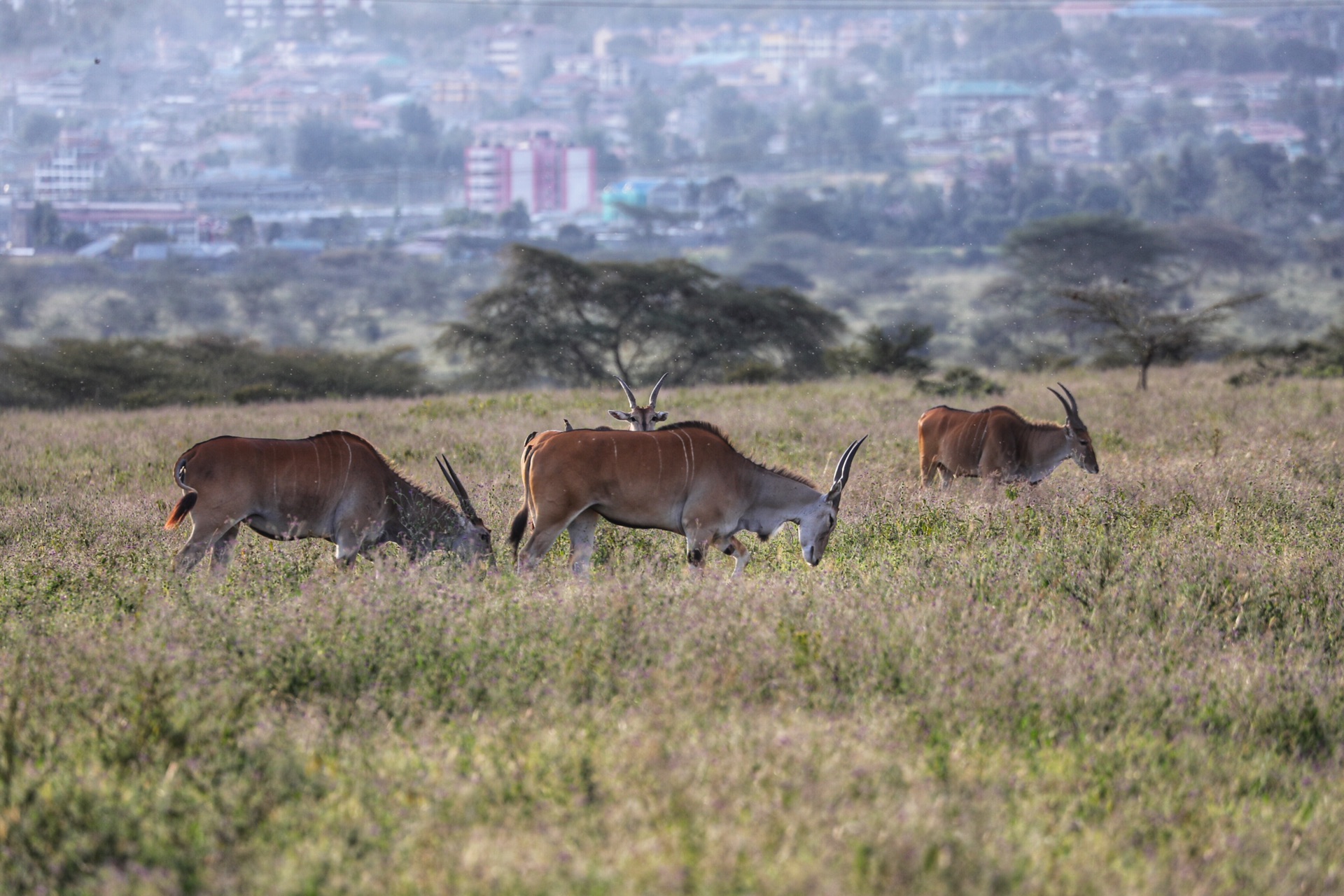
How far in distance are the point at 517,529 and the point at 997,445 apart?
4.80m

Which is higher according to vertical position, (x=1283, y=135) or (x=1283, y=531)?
(x=1283, y=135)

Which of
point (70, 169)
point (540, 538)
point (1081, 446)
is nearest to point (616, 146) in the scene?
point (70, 169)

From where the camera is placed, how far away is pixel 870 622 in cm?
653

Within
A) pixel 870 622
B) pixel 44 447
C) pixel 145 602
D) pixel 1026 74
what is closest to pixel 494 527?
pixel 145 602

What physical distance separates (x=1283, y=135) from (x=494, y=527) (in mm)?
144435

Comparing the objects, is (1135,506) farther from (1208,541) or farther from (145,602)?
(145,602)

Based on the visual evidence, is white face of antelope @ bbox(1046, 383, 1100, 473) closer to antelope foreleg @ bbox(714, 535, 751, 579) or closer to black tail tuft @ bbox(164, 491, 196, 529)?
antelope foreleg @ bbox(714, 535, 751, 579)

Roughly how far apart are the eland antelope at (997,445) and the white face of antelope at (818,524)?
3131mm

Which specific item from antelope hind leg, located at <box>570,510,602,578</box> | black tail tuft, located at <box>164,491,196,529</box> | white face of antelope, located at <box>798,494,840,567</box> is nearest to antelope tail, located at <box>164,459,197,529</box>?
black tail tuft, located at <box>164,491,196,529</box>

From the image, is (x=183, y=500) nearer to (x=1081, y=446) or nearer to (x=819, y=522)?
(x=819, y=522)

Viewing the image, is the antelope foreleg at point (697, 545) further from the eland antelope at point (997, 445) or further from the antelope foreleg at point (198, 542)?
the eland antelope at point (997, 445)

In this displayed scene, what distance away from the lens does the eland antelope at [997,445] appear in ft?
38.7

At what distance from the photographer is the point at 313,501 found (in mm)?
8359

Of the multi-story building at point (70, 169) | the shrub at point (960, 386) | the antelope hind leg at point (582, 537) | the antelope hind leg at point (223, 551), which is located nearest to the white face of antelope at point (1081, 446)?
the antelope hind leg at point (582, 537)
